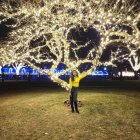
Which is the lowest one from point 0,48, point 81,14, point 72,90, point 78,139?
point 78,139

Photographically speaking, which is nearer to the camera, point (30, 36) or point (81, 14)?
point (81, 14)

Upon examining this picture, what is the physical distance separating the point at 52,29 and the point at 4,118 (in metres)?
5.33

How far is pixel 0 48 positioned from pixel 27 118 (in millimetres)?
5468

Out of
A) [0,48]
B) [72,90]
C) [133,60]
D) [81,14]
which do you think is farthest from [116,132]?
[133,60]

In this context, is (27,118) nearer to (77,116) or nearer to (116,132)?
(77,116)

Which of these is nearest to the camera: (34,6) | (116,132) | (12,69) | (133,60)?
(116,132)

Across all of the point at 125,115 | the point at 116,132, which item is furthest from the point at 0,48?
the point at 116,132

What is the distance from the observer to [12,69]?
74000 millimetres

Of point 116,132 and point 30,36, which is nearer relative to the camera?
point 116,132

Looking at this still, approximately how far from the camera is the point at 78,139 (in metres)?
9.06

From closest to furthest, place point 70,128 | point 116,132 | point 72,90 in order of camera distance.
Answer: point 116,132, point 70,128, point 72,90

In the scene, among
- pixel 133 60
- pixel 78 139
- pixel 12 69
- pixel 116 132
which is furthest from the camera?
pixel 12 69

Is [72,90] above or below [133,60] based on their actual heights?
below

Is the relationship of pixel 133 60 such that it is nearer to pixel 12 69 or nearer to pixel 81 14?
pixel 12 69
